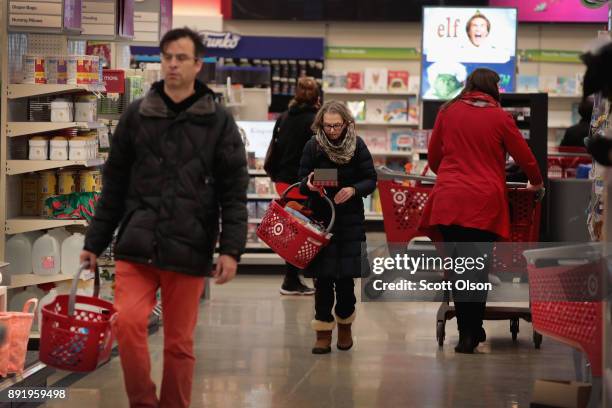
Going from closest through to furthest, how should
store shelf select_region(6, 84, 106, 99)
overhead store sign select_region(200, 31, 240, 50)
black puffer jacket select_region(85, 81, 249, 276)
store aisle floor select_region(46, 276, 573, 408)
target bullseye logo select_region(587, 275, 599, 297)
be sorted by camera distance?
black puffer jacket select_region(85, 81, 249, 276) → target bullseye logo select_region(587, 275, 599, 297) → store aisle floor select_region(46, 276, 573, 408) → store shelf select_region(6, 84, 106, 99) → overhead store sign select_region(200, 31, 240, 50)

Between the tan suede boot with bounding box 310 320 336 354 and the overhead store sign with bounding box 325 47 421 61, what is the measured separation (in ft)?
33.2

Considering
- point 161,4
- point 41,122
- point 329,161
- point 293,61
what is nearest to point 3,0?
point 41,122

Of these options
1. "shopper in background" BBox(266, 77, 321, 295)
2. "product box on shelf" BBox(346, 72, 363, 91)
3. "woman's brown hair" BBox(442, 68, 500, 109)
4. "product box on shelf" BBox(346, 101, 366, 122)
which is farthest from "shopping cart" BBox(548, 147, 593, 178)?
"product box on shelf" BBox(346, 72, 363, 91)

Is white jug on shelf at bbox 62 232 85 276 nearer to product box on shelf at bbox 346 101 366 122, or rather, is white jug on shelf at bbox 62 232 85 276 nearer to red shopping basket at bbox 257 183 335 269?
red shopping basket at bbox 257 183 335 269

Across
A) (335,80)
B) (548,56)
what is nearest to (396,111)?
(335,80)

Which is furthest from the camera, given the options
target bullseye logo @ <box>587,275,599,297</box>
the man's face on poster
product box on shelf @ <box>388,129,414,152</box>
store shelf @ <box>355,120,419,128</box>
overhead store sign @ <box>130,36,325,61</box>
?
overhead store sign @ <box>130,36,325,61</box>

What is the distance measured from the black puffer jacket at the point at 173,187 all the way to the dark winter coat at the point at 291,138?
4.48 meters

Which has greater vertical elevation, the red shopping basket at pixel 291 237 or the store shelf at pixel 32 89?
the store shelf at pixel 32 89

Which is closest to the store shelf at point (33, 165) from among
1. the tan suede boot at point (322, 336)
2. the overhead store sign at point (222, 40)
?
the tan suede boot at point (322, 336)

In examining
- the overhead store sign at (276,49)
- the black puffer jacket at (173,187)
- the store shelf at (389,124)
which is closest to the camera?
the black puffer jacket at (173,187)

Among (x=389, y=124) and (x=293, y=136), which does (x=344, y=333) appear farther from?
(x=389, y=124)

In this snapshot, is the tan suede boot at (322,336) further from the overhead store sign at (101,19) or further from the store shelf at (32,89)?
the overhead store sign at (101,19)

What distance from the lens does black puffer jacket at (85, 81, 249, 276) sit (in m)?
A: 3.86

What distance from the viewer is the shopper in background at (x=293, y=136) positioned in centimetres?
852
